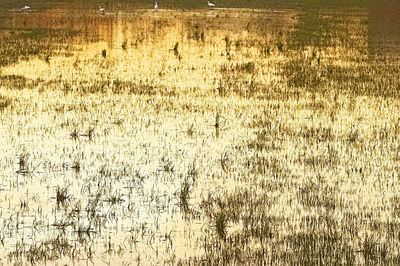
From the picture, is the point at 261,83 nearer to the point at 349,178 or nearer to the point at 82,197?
the point at 349,178

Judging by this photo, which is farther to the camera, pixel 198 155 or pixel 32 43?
pixel 32 43

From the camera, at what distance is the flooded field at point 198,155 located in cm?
739

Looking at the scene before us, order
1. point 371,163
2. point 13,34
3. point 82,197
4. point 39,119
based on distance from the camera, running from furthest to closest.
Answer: point 13,34 → point 39,119 → point 371,163 → point 82,197

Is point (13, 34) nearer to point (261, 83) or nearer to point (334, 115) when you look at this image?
point (261, 83)

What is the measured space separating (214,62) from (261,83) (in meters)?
3.33

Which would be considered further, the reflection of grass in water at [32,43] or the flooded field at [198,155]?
the reflection of grass in water at [32,43]

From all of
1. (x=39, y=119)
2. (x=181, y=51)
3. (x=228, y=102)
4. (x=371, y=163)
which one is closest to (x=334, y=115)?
(x=228, y=102)

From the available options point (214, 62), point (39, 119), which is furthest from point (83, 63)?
point (39, 119)

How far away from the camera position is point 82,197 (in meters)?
8.72

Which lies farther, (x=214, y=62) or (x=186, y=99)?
(x=214, y=62)

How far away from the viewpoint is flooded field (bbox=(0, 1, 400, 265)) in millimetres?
7391

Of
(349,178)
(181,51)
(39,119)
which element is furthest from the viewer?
(181,51)

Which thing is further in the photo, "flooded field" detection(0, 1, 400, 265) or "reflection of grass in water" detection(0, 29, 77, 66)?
"reflection of grass in water" detection(0, 29, 77, 66)

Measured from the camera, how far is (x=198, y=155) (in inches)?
424
